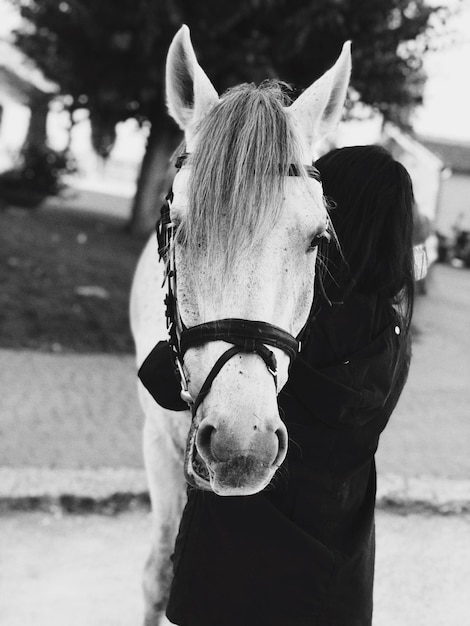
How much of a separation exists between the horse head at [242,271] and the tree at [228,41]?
383 inches

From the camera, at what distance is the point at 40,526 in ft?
13.1

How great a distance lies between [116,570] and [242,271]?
2570 mm

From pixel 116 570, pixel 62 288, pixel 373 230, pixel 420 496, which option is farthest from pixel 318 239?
pixel 62 288

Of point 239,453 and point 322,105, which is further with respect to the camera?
point 322,105

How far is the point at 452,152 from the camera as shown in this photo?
141 ft

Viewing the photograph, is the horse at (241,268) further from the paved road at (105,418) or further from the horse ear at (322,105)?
the paved road at (105,418)

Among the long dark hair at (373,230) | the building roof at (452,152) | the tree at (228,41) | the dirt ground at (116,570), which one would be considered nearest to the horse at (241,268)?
the long dark hair at (373,230)

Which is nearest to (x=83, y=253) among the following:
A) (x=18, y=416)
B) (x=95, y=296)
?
(x=95, y=296)

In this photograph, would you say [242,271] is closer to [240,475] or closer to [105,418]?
[240,475]

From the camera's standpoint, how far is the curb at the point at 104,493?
4.20m

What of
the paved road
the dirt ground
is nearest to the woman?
the dirt ground

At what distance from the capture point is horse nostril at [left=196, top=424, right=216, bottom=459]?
161 centimetres

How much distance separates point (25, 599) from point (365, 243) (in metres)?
2.54

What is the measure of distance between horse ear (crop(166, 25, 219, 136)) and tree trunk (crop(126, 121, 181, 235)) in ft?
40.8
